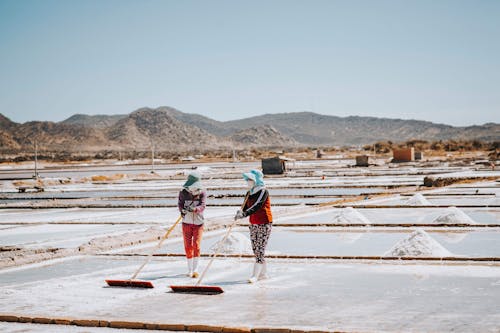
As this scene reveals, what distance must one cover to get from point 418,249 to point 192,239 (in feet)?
10.9

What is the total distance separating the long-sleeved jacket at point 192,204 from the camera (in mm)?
8883

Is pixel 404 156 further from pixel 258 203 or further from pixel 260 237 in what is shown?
pixel 258 203

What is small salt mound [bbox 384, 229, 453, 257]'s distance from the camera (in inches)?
396

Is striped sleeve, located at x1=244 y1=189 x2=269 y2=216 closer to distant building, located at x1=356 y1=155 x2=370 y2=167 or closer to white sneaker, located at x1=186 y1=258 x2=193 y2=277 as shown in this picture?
white sneaker, located at x1=186 y1=258 x2=193 y2=277

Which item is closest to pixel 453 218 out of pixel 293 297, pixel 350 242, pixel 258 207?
pixel 350 242

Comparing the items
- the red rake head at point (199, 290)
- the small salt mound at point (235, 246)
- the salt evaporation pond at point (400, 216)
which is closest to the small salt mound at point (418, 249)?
the small salt mound at point (235, 246)

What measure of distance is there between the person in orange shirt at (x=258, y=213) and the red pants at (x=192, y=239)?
0.83 metres

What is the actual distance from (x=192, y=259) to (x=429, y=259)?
3291 millimetres

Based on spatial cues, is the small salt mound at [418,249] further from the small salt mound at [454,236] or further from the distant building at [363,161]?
the distant building at [363,161]

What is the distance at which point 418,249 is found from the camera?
1012 centimetres

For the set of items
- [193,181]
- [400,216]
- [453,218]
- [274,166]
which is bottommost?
[400,216]

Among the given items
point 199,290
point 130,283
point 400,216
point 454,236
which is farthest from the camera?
point 400,216

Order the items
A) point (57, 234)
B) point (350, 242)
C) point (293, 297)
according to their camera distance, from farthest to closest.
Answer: point (57, 234) < point (350, 242) < point (293, 297)

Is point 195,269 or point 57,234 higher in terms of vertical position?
point 195,269
